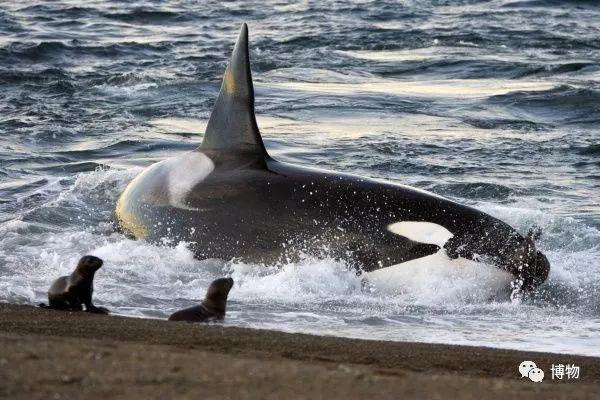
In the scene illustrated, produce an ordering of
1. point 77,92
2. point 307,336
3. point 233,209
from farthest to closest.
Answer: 1. point 77,92
2. point 233,209
3. point 307,336

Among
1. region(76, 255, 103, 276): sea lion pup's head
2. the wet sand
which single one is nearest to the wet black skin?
region(76, 255, 103, 276): sea lion pup's head

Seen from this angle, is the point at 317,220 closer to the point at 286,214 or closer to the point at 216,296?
the point at 286,214

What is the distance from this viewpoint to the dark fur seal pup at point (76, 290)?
762cm

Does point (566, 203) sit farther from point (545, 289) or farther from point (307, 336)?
point (307, 336)

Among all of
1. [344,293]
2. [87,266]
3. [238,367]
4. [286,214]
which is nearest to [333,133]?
[286,214]

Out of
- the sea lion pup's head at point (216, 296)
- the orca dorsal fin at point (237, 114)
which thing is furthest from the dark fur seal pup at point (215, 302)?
the orca dorsal fin at point (237, 114)

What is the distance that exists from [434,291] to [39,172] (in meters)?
7.42

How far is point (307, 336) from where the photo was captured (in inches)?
267

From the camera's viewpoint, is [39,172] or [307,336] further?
[39,172]

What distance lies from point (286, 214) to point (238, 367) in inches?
186

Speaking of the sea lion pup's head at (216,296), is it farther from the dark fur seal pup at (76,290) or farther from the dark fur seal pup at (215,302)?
the dark fur seal pup at (76,290)

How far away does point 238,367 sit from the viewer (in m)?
5.18

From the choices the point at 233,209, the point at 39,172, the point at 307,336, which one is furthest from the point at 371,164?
the point at 307,336

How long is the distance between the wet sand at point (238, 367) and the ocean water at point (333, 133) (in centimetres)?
173
